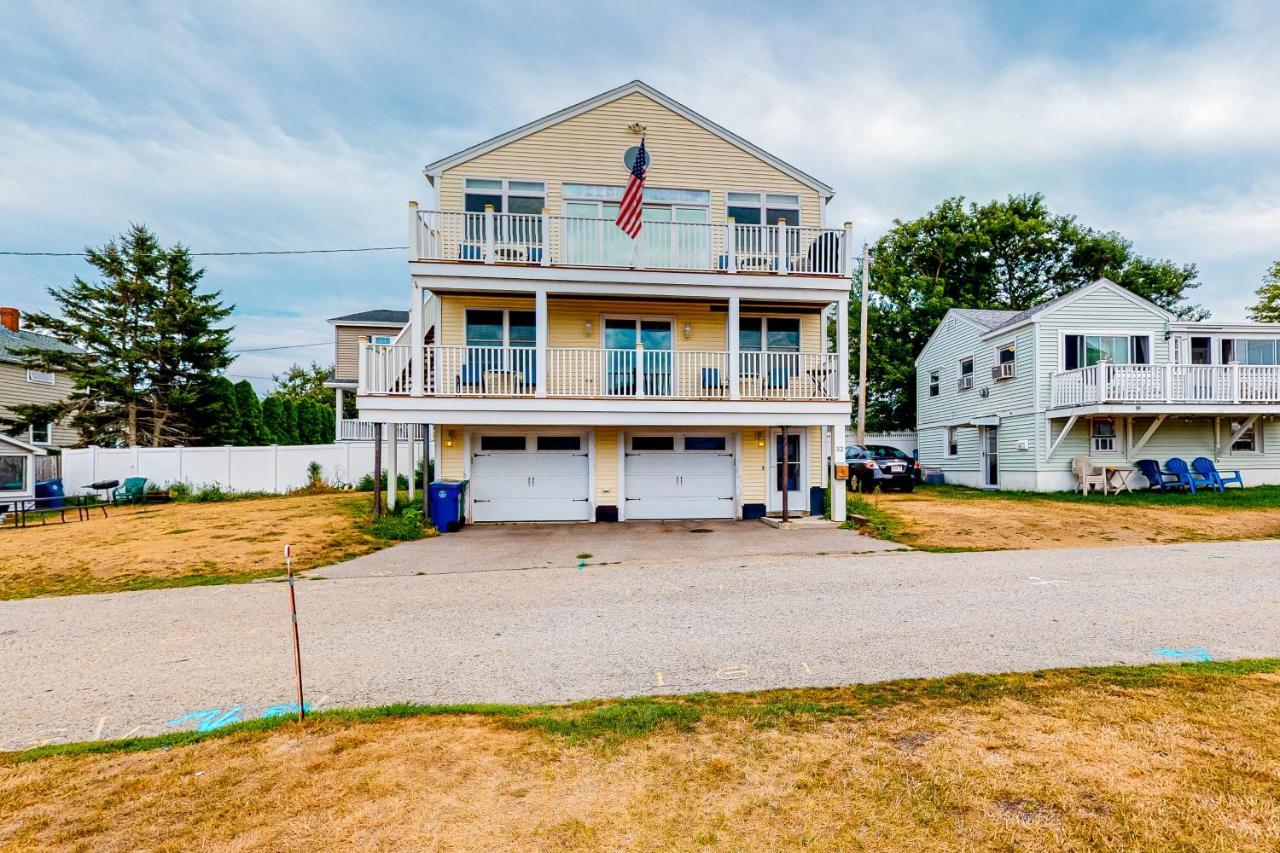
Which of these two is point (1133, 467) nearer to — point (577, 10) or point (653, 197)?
point (653, 197)

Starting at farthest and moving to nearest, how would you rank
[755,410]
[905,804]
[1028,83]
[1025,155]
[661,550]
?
[1025,155] → [1028,83] → [755,410] → [661,550] → [905,804]

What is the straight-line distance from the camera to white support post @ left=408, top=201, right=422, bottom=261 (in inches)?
501

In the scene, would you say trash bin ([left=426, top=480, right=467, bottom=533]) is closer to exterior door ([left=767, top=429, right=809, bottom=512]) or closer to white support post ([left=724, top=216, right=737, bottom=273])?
exterior door ([left=767, top=429, right=809, bottom=512])

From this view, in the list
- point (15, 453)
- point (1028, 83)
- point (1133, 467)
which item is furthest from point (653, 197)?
point (15, 453)

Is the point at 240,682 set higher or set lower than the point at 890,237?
lower

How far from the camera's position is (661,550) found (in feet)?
35.3

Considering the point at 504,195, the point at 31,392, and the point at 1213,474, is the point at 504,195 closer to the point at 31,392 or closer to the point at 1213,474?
the point at 1213,474

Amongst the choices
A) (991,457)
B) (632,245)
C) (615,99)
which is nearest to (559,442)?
(632,245)

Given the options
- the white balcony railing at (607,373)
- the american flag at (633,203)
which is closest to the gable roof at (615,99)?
the american flag at (633,203)

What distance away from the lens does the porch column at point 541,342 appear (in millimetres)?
12773

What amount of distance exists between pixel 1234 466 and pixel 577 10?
24.5 metres

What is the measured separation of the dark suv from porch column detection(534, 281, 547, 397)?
12.1 m

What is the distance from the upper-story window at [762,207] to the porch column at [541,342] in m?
5.51

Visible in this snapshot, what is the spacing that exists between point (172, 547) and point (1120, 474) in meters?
25.3
